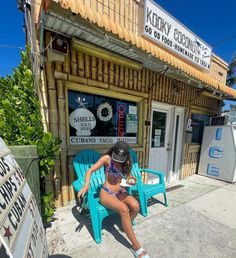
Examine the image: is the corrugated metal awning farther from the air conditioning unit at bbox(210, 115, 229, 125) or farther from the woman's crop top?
the air conditioning unit at bbox(210, 115, 229, 125)

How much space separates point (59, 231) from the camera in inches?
82.9

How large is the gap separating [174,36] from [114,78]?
1809mm

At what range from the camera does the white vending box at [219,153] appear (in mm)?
4242

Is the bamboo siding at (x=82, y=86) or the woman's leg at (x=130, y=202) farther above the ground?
the bamboo siding at (x=82, y=86)

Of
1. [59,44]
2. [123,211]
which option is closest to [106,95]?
[59,44]

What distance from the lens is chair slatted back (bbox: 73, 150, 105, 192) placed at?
246cm

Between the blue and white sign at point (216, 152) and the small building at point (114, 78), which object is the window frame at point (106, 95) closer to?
the small building at point (114, 78)

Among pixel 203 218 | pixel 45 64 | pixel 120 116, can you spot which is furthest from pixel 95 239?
pixel 45 64

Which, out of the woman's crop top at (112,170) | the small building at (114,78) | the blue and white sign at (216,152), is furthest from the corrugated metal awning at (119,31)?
the blue and white sign at (216,152)

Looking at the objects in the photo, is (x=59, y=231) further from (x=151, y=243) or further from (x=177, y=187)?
(x=177, y=187)

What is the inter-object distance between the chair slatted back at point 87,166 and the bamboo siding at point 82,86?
159mm

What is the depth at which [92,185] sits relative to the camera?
2518 millimetres

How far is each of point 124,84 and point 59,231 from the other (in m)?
2.67

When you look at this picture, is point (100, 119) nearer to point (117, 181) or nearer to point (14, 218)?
point (117, 181)
